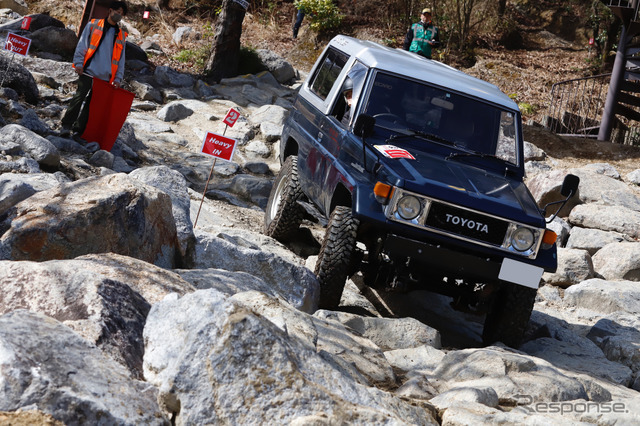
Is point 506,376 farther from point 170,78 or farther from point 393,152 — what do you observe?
point 170,78

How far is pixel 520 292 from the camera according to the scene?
5820 mm

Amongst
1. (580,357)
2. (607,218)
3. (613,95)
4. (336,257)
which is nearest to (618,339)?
(580,357)

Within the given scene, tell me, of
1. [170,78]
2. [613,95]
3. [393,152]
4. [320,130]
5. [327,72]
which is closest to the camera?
[393,152]

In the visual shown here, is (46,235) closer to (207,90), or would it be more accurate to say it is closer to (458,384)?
(458,384)

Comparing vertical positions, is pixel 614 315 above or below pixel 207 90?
below

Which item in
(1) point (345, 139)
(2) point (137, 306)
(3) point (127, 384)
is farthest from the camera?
(1) point (345, 139)

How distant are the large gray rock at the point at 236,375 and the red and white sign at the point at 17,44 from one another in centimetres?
765

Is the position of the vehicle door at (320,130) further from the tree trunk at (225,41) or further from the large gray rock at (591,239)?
the tree trunk at (225,41)

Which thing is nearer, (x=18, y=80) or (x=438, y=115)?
(x=438, y=115)

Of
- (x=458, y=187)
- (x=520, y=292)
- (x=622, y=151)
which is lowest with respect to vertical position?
(x=520, y=292)

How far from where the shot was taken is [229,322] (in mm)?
3182

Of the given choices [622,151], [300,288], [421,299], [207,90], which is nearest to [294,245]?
[421,299]

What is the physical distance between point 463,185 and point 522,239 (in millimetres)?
575

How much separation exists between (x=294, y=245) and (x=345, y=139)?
153 cm
